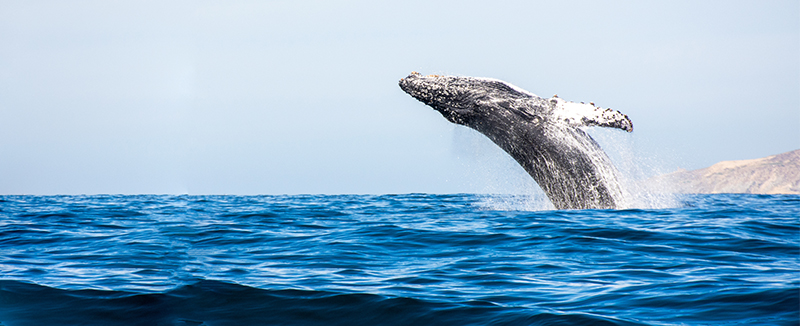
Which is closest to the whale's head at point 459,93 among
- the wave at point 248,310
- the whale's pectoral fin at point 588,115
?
the whale's pectoral fin at point 588,115

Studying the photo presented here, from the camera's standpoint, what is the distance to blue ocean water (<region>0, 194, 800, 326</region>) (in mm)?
5258

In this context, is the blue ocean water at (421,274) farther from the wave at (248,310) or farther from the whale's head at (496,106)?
the whale's head at (496,106)

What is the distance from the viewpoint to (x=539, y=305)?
5.35 meters

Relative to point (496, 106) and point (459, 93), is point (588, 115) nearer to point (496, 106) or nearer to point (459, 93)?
point (496, 106)

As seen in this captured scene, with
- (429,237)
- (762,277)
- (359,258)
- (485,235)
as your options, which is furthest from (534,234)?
(762,277)

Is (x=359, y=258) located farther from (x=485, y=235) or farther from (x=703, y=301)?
→ (x=703, y=301)

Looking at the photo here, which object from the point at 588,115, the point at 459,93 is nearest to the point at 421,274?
the point at 588,115

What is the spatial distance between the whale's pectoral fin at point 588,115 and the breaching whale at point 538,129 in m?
0.02

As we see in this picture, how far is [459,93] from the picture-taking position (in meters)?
12.7

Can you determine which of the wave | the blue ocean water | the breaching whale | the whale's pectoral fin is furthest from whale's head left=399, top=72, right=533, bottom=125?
the wave

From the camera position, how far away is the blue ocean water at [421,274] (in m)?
5.26

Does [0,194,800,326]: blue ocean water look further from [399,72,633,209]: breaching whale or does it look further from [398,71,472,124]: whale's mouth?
[398,71,472,124]: whale's mouth

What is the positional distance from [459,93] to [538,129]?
1.72 meters

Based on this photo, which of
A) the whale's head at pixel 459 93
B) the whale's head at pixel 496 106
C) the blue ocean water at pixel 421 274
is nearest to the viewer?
the blue ocean water at pixel 421 274
